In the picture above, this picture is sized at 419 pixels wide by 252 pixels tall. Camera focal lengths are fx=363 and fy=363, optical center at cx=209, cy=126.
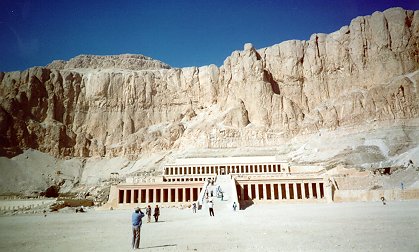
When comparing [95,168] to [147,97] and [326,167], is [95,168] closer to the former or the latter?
[147,97]

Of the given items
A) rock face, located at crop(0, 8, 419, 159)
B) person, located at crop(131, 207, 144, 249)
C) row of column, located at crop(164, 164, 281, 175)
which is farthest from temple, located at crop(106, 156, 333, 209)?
rock face, located at crop(0, 8, 419, 159)

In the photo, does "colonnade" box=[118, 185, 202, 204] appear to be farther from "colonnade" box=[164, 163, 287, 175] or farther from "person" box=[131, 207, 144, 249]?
"person" box=[131, 207, 144, 249]

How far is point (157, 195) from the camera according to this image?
59.6 metres

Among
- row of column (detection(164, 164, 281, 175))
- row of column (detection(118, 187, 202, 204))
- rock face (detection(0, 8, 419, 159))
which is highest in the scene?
rock face (detection(0, 8, 419, 159))

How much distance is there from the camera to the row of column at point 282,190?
56.7 m

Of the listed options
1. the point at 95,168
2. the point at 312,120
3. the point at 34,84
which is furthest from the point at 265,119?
the point at 34,84

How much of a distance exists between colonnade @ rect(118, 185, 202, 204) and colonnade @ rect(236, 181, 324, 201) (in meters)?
7.73

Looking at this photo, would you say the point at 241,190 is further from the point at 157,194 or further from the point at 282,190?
the point at 157,194

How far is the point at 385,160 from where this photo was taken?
Answer: 6981 cm

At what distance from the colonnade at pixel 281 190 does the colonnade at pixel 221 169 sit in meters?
20.2

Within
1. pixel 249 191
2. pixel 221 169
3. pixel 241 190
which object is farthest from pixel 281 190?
pixel 221 169

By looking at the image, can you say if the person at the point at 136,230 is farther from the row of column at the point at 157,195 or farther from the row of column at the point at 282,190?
the row of column at the point at 157,195

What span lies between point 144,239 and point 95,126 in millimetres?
112946

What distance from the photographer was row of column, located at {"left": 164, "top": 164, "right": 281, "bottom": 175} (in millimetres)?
80438
